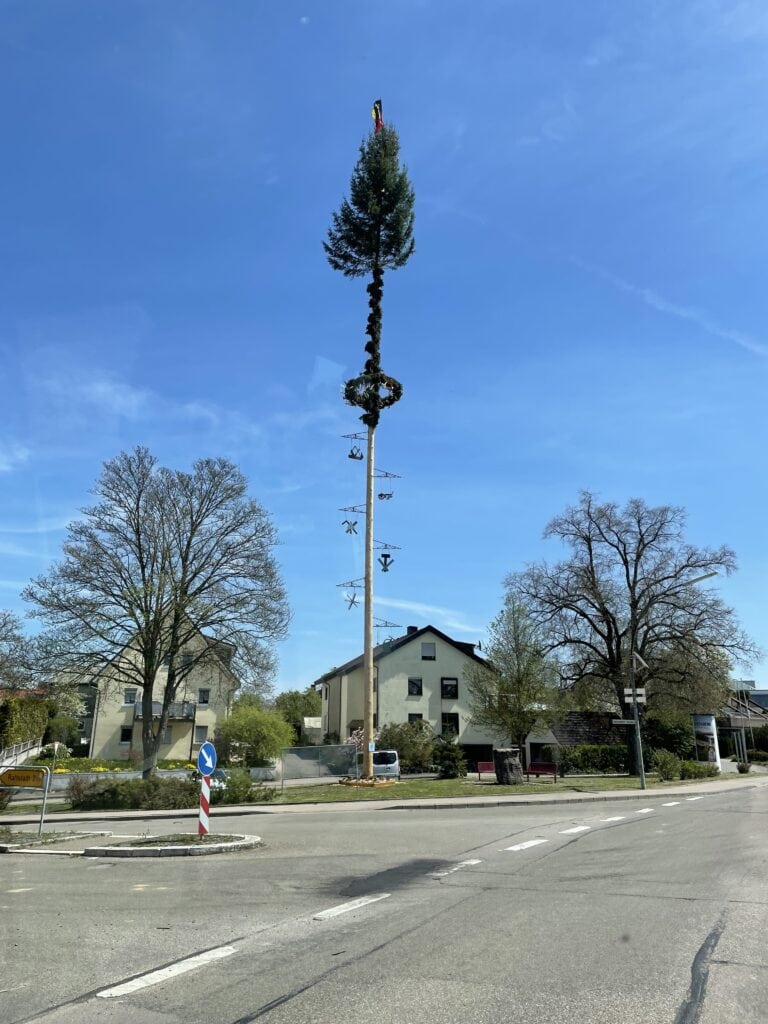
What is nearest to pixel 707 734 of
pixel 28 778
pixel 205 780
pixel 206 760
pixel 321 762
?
pixel 321 762

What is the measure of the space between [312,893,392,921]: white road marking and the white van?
88.9 feet

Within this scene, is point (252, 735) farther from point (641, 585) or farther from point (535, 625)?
point (641, 585)

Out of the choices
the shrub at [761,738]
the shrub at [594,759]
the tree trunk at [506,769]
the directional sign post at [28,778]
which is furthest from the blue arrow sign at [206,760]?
the shrub at [761,738]

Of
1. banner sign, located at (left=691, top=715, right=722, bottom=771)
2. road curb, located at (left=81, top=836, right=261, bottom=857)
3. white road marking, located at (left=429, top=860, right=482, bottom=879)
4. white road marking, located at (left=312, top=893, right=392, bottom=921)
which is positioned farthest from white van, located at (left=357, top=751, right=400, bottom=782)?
white road marking, located at (left=312, top=893, right=392, bottom=921)

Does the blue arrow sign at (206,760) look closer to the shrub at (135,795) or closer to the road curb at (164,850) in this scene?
the road curb at (164,850)

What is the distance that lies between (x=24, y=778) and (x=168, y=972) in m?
11.3

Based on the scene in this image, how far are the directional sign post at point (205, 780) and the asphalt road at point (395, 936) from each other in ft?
4.24

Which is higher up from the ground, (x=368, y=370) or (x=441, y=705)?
(x=368, y=370)

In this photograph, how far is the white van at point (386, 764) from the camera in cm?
3500

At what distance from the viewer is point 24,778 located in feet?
49.2

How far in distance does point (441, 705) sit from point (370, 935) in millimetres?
51261

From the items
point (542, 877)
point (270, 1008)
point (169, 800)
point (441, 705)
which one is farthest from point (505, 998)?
point (441, 705)

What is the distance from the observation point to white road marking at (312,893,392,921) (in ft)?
23.6

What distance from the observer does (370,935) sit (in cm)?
640
